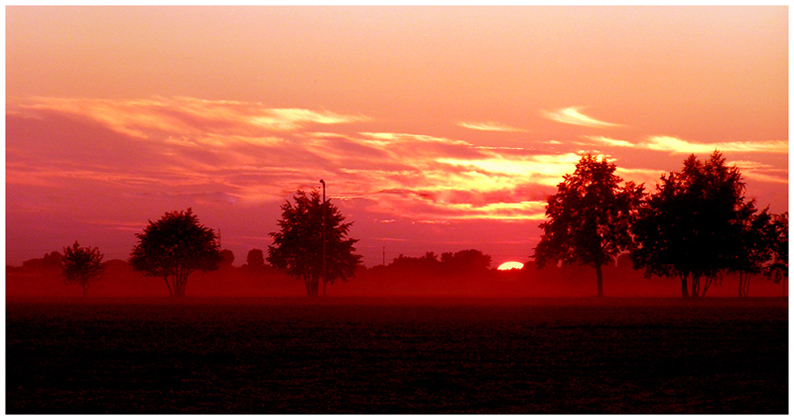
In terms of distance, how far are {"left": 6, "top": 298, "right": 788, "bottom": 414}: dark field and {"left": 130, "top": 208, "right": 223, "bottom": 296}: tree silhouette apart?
5591 cm

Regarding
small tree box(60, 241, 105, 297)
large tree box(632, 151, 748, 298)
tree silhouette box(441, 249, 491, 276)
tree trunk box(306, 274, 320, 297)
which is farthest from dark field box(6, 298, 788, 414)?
tree silhouette box(441, 249, 491, 276)

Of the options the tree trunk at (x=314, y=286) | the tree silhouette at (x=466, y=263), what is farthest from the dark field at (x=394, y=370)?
the tree silhouette at (x=466, y=263)

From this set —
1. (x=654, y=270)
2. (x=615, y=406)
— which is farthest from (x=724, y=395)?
(x=654, y=270)

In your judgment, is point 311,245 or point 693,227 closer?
point 693,227

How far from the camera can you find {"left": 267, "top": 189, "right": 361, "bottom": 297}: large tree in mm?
78438

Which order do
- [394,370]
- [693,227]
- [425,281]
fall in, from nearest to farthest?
[394,370], [693,227], [425,281]

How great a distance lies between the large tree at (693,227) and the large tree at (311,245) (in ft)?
87.4

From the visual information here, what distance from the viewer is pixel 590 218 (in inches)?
2729

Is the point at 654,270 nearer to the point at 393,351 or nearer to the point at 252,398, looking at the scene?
the point at 393,351

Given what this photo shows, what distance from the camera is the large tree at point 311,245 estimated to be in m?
78.4

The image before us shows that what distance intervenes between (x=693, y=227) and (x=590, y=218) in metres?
8.57

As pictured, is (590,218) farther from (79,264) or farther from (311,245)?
(79,264)

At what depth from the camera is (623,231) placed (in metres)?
69.4

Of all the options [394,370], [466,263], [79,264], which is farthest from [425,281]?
[394,370]
